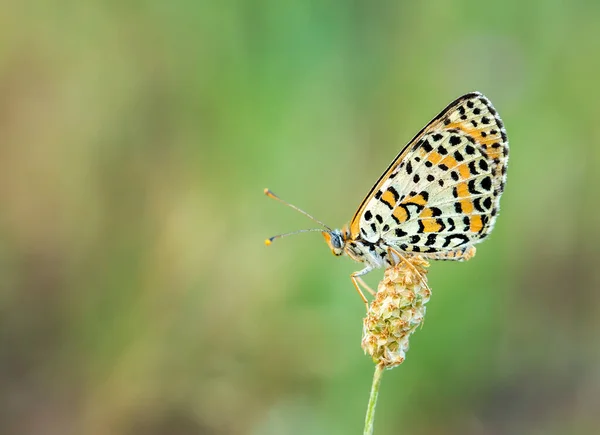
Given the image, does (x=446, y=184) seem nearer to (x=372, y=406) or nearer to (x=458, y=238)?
(x=458, y=238)

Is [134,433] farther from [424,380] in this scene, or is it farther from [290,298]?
[424,380]

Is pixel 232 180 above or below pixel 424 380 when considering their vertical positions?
above

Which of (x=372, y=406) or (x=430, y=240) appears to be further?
(x=430, y=240)

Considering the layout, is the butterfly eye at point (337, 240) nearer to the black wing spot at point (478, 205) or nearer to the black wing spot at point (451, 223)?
the black wing spot at point (451, 223)

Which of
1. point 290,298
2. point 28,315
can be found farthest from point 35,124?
point 290,298

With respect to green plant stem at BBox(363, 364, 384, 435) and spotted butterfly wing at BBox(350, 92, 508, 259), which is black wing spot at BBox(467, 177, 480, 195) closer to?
spotted butterfly wing at BBox(350, 92, 508, 259)

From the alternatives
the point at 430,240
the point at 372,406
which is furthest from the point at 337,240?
the point at 372,406

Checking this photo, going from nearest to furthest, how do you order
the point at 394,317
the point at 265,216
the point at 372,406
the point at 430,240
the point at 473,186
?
the point at 372,406 < the point at 394,317 < the point at 430,240 < the point at 473,186 < the point at 265,216

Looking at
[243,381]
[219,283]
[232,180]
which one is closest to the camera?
[243,381]
